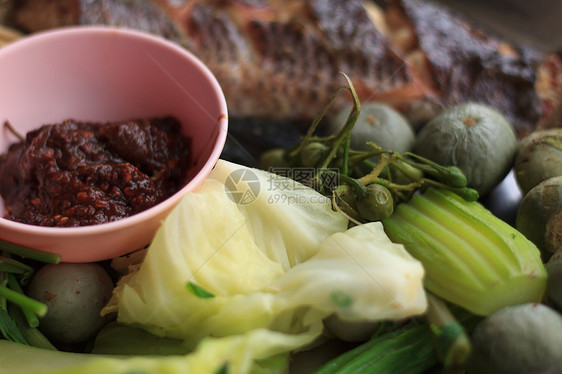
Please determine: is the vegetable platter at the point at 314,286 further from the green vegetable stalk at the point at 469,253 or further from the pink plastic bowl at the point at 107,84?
the pink plastic bowl at the point at 107,84

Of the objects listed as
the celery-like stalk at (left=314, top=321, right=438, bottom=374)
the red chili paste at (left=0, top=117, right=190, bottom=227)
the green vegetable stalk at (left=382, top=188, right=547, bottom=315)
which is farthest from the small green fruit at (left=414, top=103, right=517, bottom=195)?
the red chili paste at (left=0, top=117, right=190, bottom=227)

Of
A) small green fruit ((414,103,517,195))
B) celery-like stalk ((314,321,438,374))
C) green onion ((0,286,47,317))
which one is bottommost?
green onion ((0,286,47,317))

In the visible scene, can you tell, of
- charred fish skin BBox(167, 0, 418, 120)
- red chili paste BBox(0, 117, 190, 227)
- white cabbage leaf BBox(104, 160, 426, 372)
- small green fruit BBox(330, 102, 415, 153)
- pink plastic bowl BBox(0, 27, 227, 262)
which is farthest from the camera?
charred fish skin BBox(167, 0, 418, 120)

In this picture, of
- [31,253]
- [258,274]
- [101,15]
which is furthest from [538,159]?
[101,15]

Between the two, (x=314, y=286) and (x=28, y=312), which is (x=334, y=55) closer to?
(x=314, y=286)

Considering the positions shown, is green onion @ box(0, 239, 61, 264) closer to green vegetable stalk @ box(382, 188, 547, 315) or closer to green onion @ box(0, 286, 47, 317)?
green onion @ box(0, 286, 47, 317)

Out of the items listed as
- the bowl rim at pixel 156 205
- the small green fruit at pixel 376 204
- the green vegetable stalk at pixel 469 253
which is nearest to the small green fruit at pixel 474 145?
the green vegetable stalk at pixel 469 253
